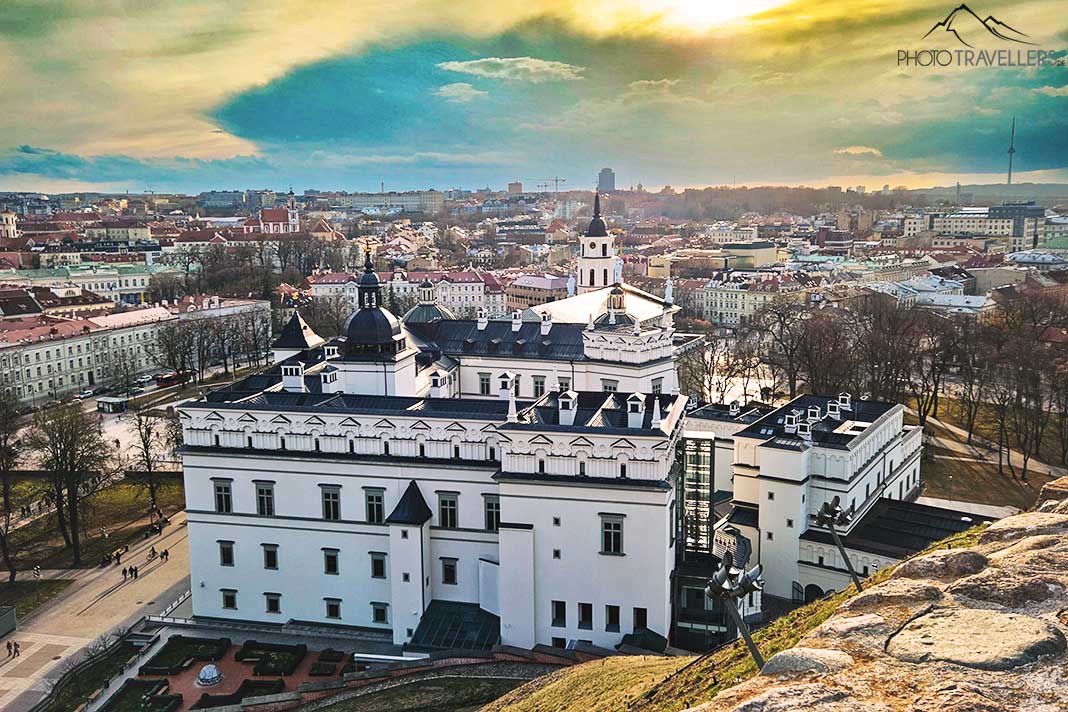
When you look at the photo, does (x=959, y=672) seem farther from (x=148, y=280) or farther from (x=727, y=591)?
(x=148, y=280)

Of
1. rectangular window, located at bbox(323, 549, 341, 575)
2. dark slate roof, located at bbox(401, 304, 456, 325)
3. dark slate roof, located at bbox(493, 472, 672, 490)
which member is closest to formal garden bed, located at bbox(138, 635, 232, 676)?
rectangular window, located at bbox(323, 549, 341, 575)

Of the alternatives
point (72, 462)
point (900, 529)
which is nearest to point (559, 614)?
point (900, 529)

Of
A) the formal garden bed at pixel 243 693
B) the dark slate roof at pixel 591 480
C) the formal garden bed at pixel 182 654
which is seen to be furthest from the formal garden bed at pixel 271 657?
the dark slate roof at pixel 591 480

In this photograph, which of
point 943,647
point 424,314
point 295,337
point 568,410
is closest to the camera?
point 943,647

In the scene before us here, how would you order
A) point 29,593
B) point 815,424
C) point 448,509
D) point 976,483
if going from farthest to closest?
point 976,483
point 815,424
point 29,593
point 448,509

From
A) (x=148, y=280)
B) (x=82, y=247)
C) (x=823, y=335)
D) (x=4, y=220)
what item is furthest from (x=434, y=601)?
(x=4, y=220)

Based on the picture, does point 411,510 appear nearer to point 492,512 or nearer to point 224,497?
point 492,512
